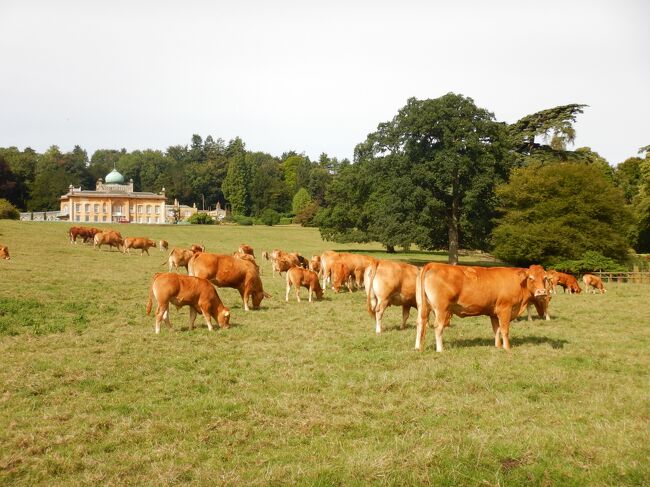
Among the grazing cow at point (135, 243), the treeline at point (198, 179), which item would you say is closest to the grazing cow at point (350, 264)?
the grazing cow at point (135, 243)

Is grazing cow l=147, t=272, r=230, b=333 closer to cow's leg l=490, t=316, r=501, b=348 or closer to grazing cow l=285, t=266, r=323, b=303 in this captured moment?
grazing cow l=285, t=266, r=323, b=303

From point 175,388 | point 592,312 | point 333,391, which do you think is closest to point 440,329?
point 333,391

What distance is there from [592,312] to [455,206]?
74.3 feet

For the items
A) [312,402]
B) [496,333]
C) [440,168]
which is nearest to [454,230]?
[440,168]

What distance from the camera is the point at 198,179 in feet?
463

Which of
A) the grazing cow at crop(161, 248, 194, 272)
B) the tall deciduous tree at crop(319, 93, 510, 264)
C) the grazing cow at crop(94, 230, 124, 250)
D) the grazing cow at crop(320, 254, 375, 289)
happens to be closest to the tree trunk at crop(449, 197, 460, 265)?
the tall deciduous tree at crop(319, 93, 510, 264)

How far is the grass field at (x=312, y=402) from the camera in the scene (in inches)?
224

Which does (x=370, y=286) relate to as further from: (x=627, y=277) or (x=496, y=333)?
(x=627, y=277)

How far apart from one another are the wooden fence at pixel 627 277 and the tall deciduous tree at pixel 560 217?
317 centimetres

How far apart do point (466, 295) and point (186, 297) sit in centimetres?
623

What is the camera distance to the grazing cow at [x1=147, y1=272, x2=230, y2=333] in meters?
12.6

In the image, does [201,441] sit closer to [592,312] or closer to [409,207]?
[592,312]

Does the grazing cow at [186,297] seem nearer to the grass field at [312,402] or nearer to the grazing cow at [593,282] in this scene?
the grass field at [312,402]

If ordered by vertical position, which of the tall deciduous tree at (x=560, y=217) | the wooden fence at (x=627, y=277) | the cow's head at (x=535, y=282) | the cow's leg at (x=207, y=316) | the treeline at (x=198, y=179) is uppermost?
the treeline at (x=198, y=179)
